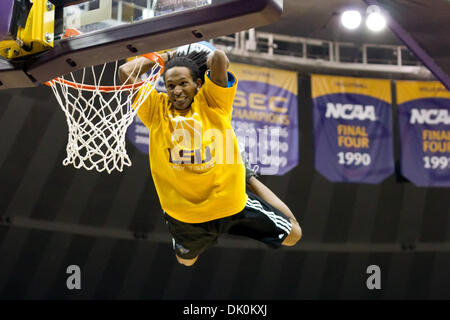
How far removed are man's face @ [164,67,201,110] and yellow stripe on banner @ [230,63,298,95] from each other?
214 inches

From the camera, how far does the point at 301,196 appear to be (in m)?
10.5

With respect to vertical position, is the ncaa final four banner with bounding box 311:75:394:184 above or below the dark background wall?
above

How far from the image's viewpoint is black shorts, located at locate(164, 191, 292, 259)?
156 inches

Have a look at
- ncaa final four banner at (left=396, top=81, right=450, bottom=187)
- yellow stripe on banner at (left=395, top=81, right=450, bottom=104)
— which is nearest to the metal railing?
yellow stripe on banner at (left=395, top=81, right=450, bottom=104)

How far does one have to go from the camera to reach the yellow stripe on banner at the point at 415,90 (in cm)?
983

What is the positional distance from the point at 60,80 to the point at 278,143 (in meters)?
5.34

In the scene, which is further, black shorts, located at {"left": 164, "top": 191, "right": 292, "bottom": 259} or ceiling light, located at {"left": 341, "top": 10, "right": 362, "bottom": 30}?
ceiling light, located at {"left": 341, "top": 10, "right": 362, "bottom": 30}

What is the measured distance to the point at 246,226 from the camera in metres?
4.05

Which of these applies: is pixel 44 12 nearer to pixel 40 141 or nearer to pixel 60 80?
pixel 60 80

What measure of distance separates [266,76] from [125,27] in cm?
633

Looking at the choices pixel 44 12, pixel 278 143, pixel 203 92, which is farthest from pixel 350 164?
pixel 44 12

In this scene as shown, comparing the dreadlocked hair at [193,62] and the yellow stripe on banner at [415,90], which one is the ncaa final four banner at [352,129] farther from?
the dreadlocked hair at [193,62]

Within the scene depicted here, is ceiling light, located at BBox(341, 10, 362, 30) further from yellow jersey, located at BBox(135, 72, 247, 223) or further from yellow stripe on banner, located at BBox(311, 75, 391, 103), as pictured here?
yellow jersey, located at BBox(135, 72, 247, 223)

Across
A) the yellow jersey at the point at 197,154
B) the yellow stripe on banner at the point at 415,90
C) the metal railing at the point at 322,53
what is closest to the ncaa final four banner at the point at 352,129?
the yellow stripe on banner at the point at 415,90
